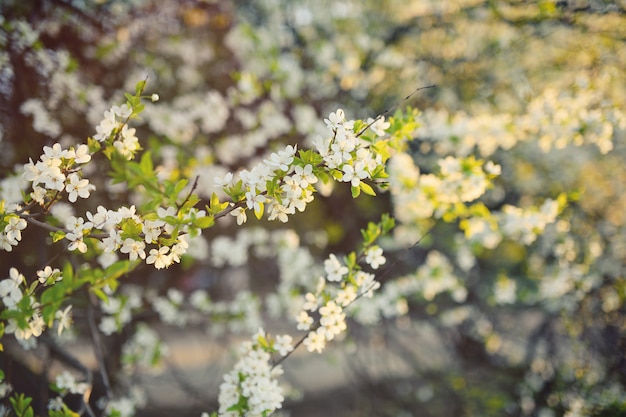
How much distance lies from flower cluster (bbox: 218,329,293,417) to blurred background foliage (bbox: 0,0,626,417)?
1537 mm

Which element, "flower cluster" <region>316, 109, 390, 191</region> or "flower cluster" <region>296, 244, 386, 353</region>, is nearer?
"flower cluster" <region>316, 109, 390, 191</region>

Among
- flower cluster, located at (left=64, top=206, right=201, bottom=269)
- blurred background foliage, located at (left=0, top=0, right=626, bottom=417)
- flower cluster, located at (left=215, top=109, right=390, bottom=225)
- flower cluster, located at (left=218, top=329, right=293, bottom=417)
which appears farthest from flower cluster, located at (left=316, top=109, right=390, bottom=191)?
blurred background foliage, located at (left=0, top=0, right=626, bottom=417)

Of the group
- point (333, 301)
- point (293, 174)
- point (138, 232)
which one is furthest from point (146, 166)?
point (333, 301)

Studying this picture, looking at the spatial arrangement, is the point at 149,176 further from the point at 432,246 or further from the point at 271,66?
the point at 432,246

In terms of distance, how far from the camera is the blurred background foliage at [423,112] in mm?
2889

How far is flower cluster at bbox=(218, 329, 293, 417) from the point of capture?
170 centimetres

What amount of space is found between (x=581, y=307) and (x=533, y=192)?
1.36 m

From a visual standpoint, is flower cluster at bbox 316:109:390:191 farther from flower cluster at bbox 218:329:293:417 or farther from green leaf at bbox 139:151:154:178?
flower cluster at bbox 218:329:293:417

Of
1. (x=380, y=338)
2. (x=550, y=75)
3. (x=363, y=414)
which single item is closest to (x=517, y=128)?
(x=550, y=75)

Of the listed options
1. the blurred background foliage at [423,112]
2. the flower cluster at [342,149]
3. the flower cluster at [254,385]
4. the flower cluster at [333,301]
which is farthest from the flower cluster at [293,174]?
the blurred background foliage at [423,112]

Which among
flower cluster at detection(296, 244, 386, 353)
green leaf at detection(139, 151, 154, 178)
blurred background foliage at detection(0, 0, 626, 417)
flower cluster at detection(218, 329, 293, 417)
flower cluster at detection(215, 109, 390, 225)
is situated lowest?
flower cluster at detection(218, 329, 293, 417)

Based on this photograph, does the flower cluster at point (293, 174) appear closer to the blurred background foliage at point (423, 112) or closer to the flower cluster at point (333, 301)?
the flower cluster at point (333, 301)

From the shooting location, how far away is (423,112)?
11.9 ft

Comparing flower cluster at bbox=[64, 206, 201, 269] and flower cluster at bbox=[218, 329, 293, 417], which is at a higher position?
flower cluster at bbox=[64, 206, 201, 269]
